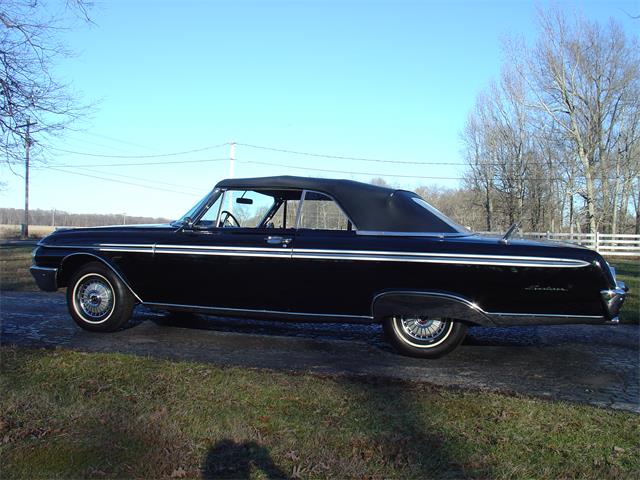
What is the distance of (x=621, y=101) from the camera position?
119 ft

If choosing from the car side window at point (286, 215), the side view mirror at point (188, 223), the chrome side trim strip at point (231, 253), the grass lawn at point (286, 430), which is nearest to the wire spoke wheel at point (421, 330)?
the grass lawn at point (286, 430)

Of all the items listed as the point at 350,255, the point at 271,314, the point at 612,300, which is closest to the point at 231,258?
the point at 271,314

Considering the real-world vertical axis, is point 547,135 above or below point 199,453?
above

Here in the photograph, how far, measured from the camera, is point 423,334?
5191 millimetres

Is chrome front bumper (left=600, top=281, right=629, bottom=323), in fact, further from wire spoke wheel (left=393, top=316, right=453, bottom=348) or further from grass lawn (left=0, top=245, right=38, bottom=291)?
grass lawn (left=0, top=245, right=38, bottom=291)

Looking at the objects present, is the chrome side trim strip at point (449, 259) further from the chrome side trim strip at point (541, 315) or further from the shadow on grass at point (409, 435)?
the shadow on grass at point (409, 435)

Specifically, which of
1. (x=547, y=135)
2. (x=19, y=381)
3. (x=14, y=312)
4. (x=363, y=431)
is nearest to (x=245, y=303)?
(x=19, y=381)

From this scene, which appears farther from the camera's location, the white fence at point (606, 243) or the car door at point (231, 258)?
the white fence at point (606, 243)

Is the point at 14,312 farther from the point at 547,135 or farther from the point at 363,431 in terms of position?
the point at 547,135

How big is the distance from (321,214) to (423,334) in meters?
1.56

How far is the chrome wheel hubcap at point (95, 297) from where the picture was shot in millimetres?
6082

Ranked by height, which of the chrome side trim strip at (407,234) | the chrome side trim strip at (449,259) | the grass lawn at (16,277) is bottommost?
the grass lawn at (16,277)

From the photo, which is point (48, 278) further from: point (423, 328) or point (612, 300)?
point (612, 300)

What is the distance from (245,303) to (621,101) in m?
38.2
